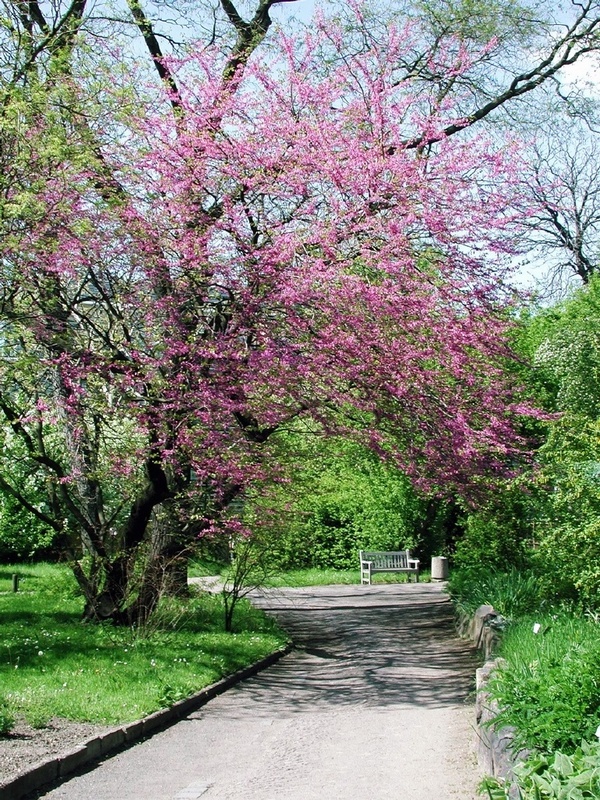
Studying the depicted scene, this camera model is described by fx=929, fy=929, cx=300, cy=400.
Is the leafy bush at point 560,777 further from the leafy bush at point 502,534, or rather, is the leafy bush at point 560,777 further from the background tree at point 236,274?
the leafy bush at point 502,534

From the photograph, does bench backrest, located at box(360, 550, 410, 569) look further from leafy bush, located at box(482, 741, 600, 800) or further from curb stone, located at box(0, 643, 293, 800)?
leafy bush, located at box(482, 741, 600, 800)

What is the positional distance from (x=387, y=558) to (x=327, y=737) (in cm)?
1664

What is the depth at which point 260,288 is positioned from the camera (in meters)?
11.9

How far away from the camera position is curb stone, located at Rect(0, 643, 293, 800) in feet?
20.2

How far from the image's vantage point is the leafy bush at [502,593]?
42.1 ft

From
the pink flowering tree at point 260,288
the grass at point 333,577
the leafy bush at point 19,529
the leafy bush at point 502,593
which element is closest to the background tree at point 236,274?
the pink flowering tree at point 260,288

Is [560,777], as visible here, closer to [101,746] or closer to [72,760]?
[72,760]

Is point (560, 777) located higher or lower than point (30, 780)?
higher

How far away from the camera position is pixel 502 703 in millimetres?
6438

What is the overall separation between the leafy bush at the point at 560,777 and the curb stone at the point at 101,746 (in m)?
3.04

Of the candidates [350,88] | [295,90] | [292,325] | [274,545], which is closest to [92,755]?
[292,325]

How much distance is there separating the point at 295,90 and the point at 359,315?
3819mm

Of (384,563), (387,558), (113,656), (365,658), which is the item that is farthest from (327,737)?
(387,558)

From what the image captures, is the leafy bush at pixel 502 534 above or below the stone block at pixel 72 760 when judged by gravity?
above
